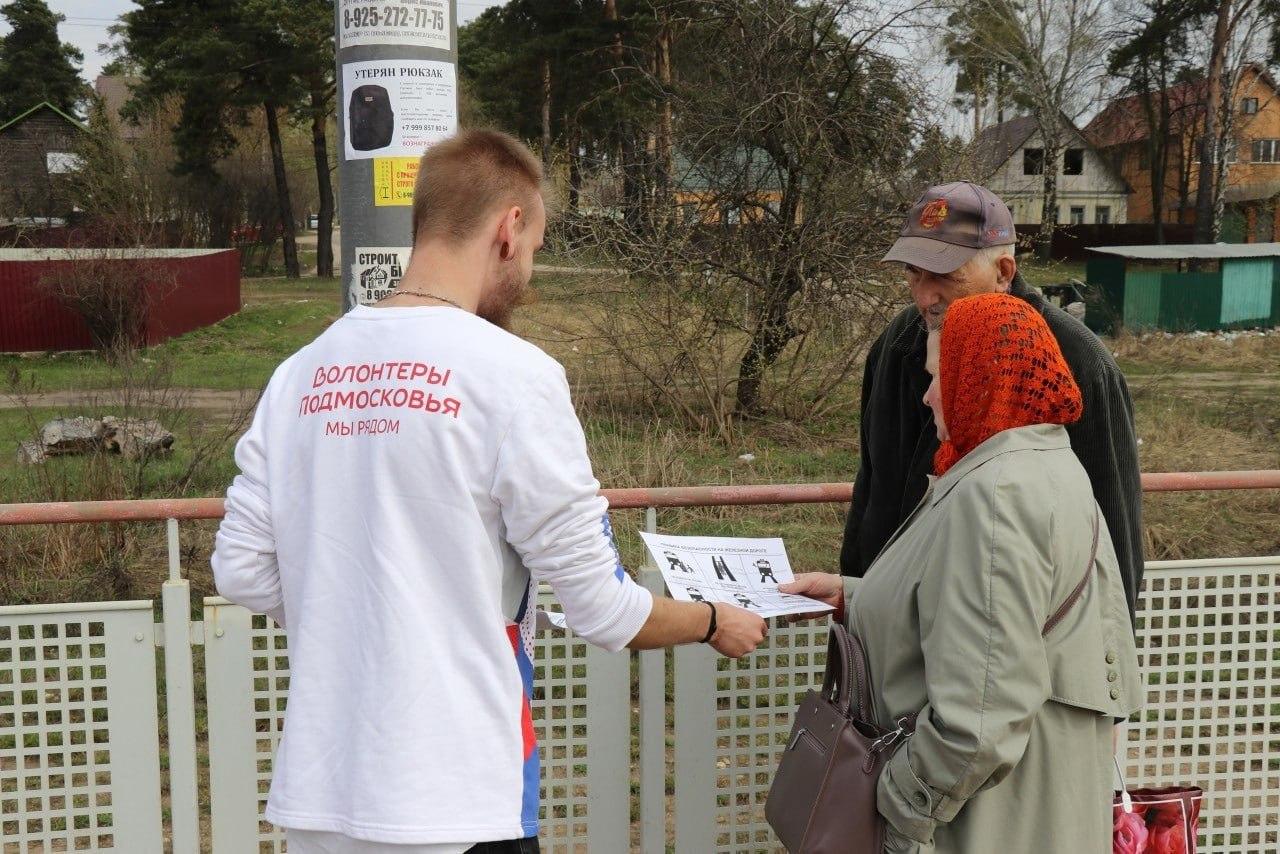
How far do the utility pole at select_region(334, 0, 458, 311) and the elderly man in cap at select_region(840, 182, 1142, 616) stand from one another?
1.63 meters

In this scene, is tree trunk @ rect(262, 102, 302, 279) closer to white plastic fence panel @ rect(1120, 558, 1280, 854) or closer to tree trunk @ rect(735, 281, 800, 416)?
tree trunk @ rect(735, 281, 800, 416)

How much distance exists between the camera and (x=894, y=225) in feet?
38.4

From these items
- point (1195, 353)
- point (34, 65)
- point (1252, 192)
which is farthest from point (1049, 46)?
point (34, 65)

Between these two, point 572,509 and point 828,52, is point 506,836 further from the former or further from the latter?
point 828,52

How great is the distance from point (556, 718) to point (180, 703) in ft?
3.17

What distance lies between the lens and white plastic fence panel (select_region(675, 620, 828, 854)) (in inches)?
131

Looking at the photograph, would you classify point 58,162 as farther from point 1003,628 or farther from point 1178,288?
point 1003,628

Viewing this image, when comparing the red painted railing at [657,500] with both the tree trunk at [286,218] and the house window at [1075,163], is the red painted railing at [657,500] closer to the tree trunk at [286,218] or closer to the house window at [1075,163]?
the tree trunk at [286,218]

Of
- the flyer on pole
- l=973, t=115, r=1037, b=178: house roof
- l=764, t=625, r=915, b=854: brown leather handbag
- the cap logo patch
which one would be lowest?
l=764, t=625, r=915, b=854: brown leather handbag

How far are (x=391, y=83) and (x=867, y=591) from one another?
2.46 m

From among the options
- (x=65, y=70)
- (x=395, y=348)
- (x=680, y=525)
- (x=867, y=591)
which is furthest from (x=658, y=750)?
(x=65, y=70)

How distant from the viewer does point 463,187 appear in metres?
2.05

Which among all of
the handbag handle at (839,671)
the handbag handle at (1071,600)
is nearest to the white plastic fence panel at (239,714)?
the handbag handle at (839,671)

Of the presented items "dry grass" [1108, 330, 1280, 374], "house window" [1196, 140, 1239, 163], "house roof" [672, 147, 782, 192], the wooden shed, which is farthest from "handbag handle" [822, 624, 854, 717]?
"house window" [1196, 140, 1239, 163]
